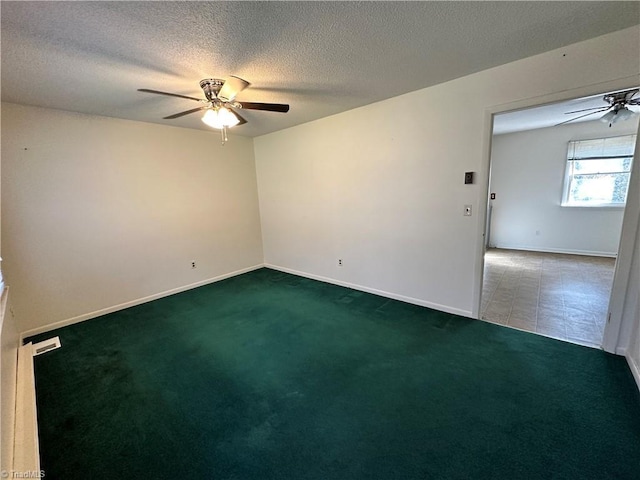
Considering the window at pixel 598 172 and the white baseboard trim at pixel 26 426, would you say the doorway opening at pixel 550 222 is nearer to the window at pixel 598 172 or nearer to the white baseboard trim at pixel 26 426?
the window at pixel 598 172

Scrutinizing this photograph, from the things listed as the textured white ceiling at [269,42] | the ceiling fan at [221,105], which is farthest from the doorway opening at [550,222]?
the ceiling fan at [221,105]

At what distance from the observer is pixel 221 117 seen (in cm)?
237

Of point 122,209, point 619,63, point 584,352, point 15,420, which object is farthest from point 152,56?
point 584,352

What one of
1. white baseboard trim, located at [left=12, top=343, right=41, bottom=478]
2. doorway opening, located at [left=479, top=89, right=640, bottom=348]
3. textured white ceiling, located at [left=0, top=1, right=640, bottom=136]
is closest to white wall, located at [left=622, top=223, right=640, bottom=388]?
doorway opening, located at [left=479, top=89, right=640, bottom=348]

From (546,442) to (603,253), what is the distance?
549 cm

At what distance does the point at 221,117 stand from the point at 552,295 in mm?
4326

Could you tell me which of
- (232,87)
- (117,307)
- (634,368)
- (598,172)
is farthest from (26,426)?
(598,172)

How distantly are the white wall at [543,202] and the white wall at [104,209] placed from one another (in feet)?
18.5

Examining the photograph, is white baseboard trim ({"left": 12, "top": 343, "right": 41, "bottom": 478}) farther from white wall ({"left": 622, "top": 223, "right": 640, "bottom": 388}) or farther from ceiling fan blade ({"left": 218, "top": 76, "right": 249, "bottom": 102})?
white wall ({"left": 622, "top": 223, "right": 640, "bottom": 388})

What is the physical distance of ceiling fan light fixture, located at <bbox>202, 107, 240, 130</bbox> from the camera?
234cm

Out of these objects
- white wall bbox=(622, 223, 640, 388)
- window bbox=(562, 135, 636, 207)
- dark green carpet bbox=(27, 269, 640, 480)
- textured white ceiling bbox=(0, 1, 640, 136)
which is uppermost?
textured white ceiling bbox=(0, 1, 640, 136)

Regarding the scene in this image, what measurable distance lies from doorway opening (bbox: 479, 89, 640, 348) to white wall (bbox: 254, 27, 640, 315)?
86 centimetres

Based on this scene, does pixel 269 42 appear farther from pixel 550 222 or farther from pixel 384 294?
pixel 550 222

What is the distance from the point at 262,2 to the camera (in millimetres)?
1459
